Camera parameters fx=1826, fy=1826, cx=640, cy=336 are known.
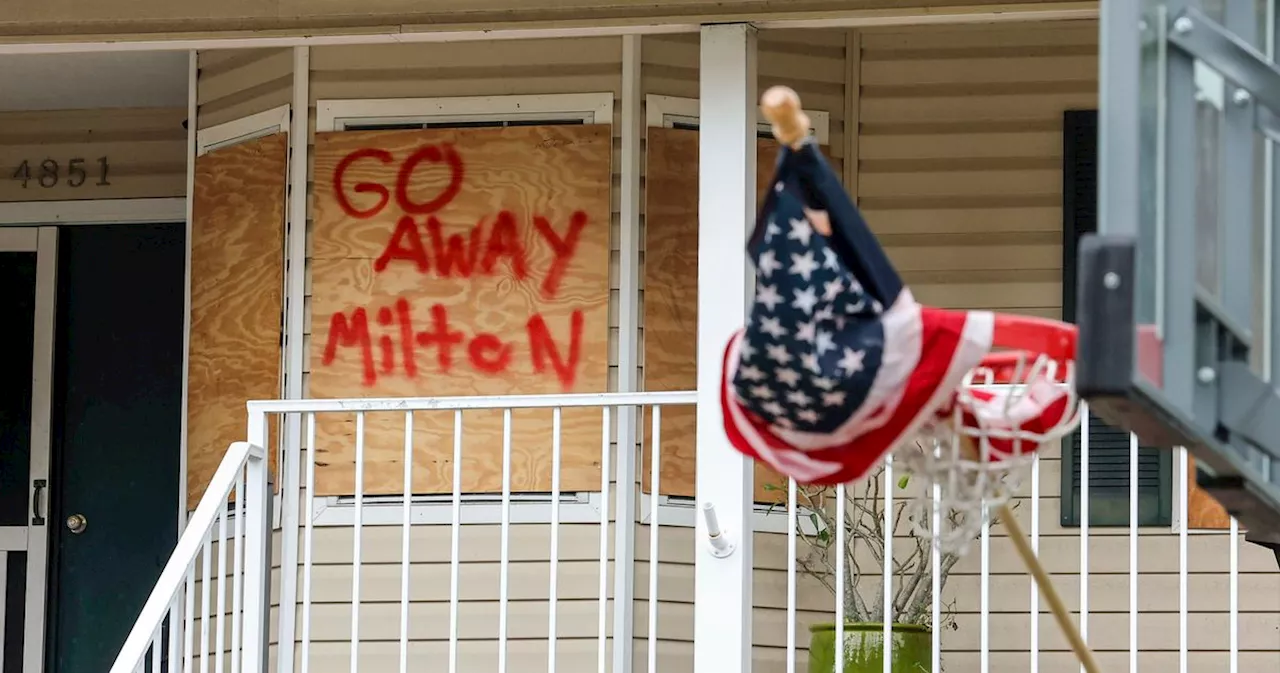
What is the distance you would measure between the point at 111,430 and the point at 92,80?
1435mm

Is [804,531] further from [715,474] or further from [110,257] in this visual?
[110,257]

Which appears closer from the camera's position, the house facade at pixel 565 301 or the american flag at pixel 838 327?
the american flag at pixel 838 327

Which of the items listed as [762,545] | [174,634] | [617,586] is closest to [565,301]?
[617,586]

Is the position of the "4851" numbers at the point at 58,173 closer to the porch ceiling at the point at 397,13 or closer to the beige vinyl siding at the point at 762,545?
the porch ceiling at the point at 397,13

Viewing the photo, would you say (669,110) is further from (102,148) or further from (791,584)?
(102,148)

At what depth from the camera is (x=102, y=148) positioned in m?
7.46

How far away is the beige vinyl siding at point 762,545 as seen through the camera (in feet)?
20.2

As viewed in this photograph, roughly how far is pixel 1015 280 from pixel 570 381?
1.64m

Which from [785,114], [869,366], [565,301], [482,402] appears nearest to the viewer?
[785,114]

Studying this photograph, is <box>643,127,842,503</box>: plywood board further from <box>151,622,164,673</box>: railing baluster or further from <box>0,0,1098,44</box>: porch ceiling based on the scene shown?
<box>151,622,164,673</box>: railing baluster

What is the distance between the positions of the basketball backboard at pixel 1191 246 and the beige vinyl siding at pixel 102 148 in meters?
4.96

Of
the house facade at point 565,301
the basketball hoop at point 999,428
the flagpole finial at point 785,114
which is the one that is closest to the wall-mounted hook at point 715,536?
the house facade at point 565,301

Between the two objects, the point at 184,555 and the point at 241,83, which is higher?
the point at 241,83

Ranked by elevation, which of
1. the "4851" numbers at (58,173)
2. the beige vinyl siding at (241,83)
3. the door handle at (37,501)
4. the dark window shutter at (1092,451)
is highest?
the beige vinyl siding at (241,83)
